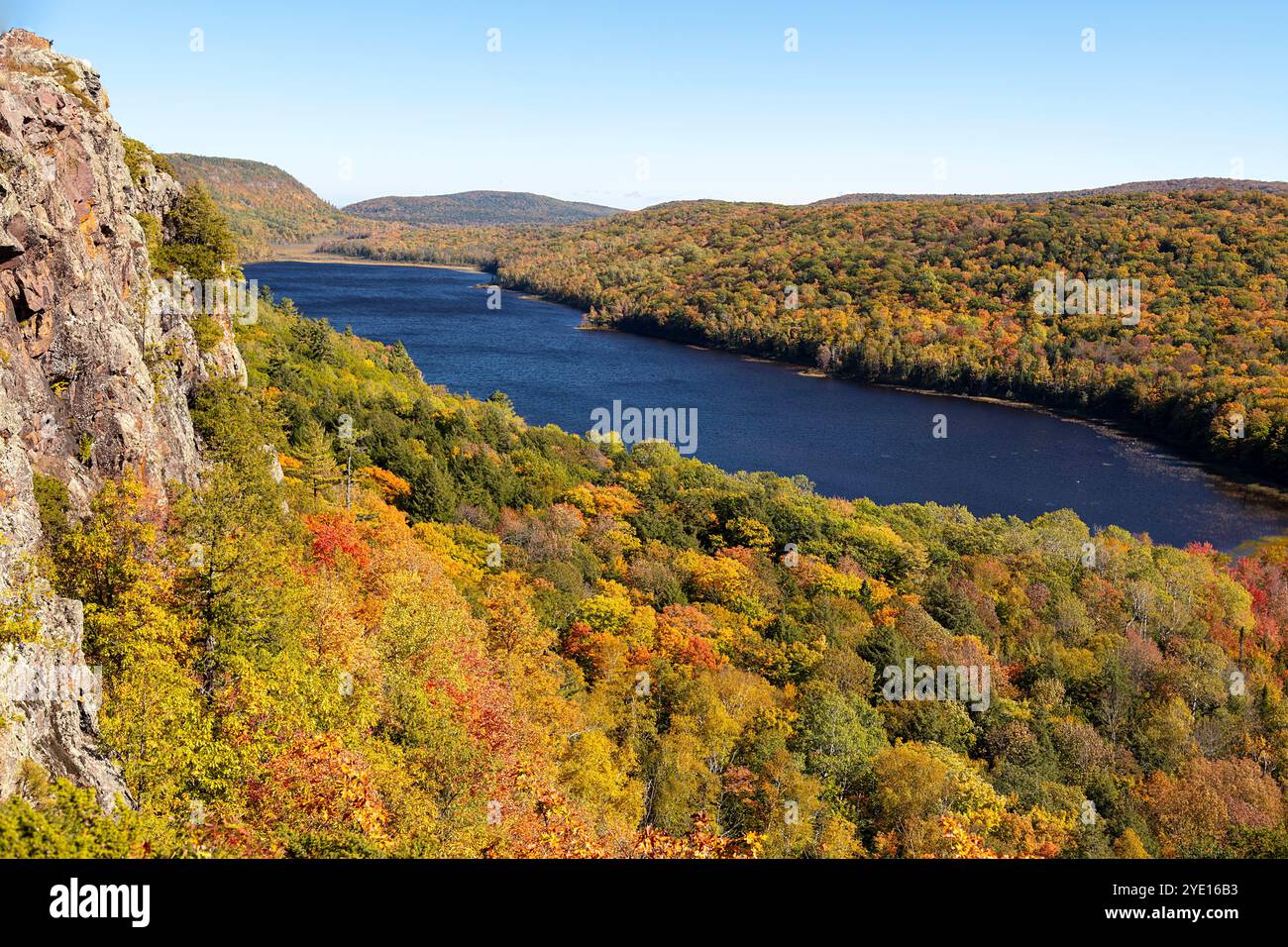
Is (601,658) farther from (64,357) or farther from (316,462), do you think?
(64,357)

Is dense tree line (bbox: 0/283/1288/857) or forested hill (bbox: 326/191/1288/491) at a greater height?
forested hill (bbox: 326/191/1288/491)

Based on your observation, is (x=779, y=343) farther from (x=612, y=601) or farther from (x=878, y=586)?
(x=612, y=601)

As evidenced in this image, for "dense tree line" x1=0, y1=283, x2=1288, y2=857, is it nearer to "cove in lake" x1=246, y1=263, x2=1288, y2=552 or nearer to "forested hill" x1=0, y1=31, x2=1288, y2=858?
"forested hill" x1=0, y1=31, x2=1288, y2=858

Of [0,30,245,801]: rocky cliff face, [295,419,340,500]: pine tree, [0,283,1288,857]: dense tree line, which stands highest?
[0,30,245,801]: rocky cliff face

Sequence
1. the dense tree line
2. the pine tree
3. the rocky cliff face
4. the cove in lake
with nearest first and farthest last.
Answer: the rocky cliff face → the dense tree line → the pine tree → the cove in lake

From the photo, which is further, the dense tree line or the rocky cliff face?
the dense tree line

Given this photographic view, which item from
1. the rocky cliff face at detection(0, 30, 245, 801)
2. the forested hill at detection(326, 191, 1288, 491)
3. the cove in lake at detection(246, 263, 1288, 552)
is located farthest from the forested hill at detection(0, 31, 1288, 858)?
the forested hill at detection(326, 191, 1288, 491)
